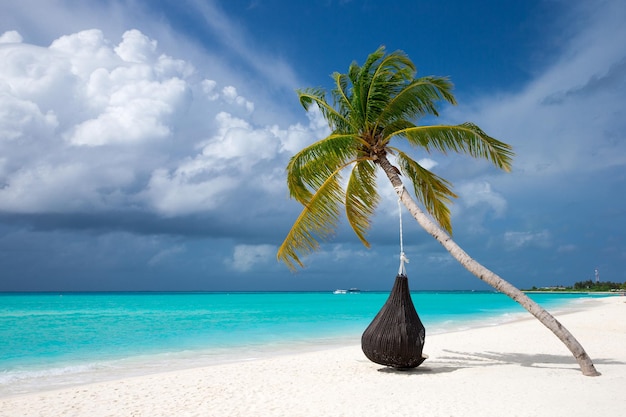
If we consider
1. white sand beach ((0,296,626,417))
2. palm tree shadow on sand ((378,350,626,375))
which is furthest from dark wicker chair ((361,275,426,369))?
palm tree shadow on sand ((378,350,626,375))

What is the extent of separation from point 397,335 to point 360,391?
108 centimetres

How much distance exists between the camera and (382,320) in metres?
7.36

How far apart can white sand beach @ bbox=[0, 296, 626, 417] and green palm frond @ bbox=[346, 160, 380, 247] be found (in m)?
2.50

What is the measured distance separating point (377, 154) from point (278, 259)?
246 centimetres

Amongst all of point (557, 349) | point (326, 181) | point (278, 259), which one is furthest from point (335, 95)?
point (557, 349)

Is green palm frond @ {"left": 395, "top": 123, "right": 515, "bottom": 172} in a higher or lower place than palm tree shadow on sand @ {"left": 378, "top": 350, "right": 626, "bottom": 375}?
higher

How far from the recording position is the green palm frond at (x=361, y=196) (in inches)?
Result: 347

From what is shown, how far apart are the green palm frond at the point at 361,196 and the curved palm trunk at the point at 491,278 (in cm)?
62

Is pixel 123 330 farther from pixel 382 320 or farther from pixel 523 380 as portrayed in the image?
pixel 523 380

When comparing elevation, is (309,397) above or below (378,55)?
below

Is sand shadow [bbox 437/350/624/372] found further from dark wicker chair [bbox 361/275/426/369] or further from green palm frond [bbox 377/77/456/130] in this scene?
green palm frond [bbox 377/77/456/130]

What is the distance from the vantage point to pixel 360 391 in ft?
21.2

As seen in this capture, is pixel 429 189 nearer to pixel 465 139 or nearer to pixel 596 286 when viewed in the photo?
pixel 465 139

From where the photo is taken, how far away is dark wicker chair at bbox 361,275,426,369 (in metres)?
7.16
